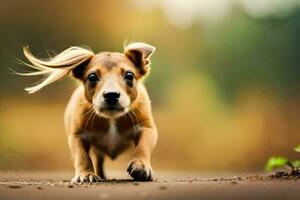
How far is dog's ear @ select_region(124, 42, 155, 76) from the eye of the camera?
757cm

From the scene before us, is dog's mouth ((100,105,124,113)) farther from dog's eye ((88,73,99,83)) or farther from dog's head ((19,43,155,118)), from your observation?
dog's eye ((88,73,99,83))

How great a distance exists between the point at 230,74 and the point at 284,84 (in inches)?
50.6

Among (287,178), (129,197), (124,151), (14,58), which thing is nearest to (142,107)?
(124,151)

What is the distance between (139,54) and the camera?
760 centimetres

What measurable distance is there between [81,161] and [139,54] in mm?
1211

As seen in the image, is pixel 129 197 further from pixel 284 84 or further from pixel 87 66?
pixel 284 84

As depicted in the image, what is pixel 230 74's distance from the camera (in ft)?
60.7

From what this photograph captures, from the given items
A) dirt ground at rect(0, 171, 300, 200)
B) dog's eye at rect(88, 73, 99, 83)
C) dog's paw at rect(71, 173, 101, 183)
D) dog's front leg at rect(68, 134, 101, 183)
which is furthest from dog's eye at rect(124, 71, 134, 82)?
dirt ground at rect(0, 171, 300, 200)

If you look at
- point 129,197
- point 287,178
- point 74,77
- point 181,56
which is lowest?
point 129,197

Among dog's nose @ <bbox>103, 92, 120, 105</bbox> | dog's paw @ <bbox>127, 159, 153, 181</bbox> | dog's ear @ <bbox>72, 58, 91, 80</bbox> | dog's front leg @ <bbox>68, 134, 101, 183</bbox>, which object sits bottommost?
dog's paw @ <bbox>127, 159, 153, 181</bbox>

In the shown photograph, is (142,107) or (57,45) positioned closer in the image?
(142,107)

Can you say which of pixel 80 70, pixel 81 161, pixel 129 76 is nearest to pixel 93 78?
pixel 129 76

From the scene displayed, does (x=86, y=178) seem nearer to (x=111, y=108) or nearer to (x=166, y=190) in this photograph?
(x=111, y=108)

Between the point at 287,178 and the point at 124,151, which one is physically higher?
the point at 124,151
